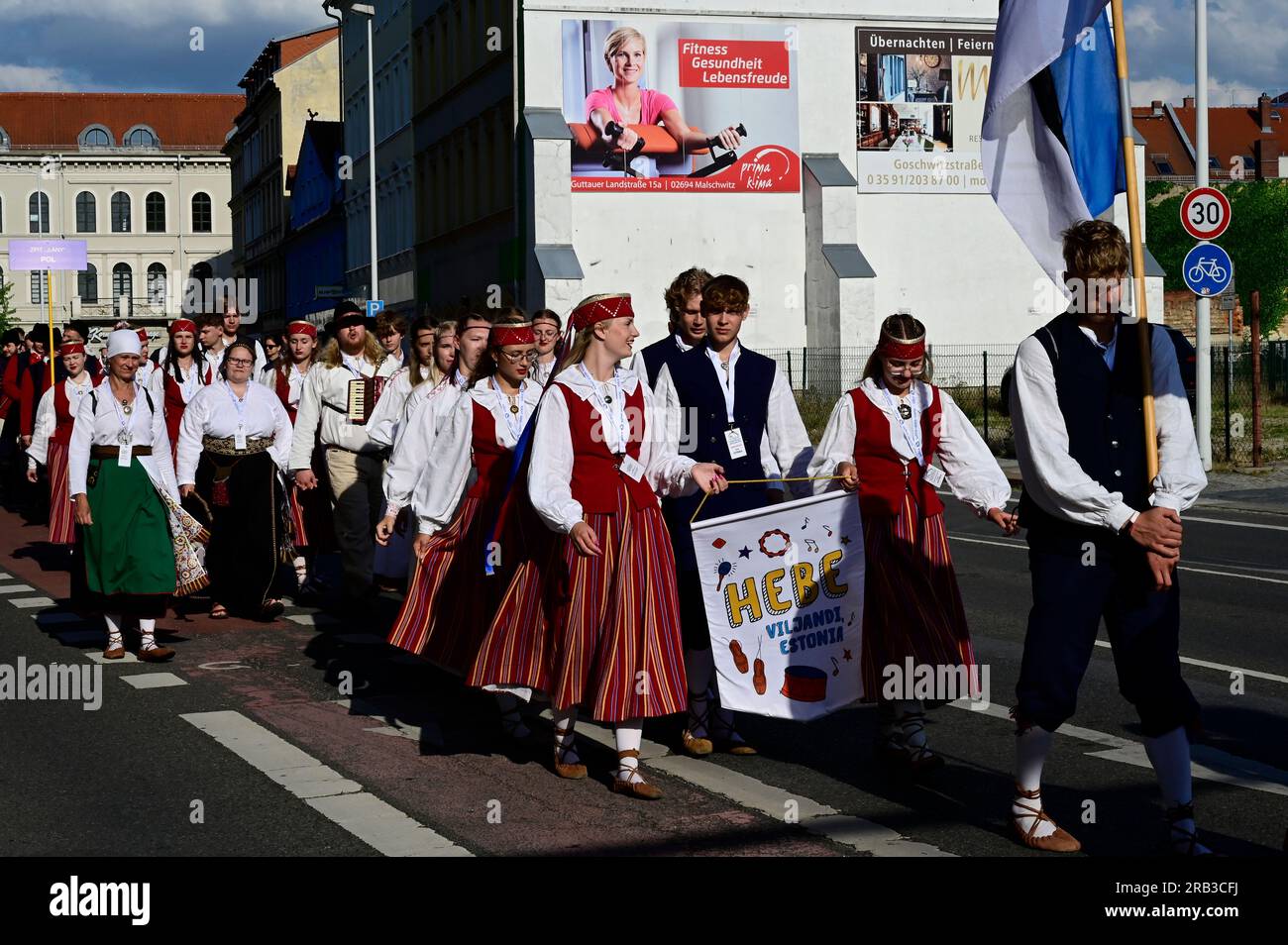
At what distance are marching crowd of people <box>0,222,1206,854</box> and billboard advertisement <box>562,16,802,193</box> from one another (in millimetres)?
29177

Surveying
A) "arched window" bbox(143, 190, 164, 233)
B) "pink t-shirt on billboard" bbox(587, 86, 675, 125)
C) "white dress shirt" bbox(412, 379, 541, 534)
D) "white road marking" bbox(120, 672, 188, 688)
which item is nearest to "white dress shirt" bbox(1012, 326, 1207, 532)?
"white dress shirt" bbox(412, 379, 541, 534)

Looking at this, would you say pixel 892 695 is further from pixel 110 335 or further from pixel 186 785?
pixel 110 335

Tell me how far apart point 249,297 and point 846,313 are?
63.1m

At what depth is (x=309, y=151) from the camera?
74.5 m

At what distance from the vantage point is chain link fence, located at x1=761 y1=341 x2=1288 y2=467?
26281mm

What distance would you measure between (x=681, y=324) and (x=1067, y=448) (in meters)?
2.69

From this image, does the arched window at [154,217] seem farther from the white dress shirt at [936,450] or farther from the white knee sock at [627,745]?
the white knee sock at [627,745]

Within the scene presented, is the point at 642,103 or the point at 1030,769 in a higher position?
the point at 642,103

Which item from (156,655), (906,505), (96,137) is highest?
(96,137)

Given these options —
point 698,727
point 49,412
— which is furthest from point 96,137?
point 698,727

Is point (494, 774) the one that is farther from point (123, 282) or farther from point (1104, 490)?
point (123, 282)

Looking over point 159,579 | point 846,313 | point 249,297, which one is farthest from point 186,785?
point 249,297

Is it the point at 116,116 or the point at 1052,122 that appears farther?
the point at 116,116

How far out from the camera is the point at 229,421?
12.3m
